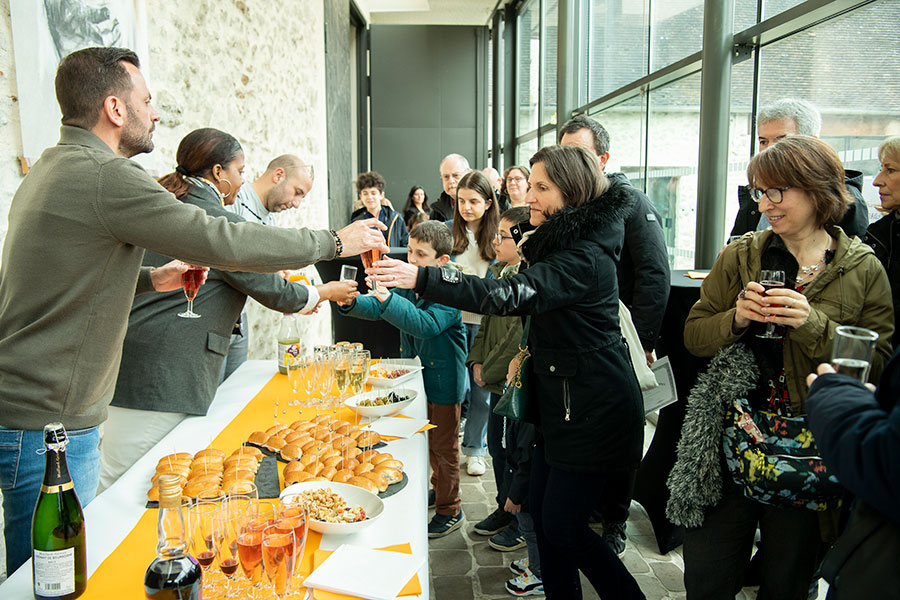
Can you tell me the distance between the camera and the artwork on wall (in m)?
2.33

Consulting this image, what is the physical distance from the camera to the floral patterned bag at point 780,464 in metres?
1.77

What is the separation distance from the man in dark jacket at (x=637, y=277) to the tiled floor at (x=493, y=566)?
0.17 meters

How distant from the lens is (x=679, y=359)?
116 inches

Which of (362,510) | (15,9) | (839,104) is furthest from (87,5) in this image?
(839,104)

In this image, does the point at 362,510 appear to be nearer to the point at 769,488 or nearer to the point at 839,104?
the point at 769,488

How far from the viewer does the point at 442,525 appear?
3316 mm

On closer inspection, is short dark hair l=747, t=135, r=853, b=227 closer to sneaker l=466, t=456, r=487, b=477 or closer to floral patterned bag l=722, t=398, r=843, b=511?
floral patterned bag l=722, t=398, r=843, b=511

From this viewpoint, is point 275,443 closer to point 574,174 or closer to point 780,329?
point 574,174

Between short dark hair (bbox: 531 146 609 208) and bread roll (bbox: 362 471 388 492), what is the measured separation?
105 centimetres

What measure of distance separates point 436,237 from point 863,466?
2.42m

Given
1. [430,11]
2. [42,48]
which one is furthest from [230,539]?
[430,11]

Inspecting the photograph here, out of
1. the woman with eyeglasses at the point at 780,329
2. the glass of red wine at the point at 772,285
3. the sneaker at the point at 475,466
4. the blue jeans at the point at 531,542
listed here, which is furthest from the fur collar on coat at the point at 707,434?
the sneaker at the point at 475,466

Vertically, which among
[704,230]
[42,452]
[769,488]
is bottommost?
[769,488]

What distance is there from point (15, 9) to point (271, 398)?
1647mm
